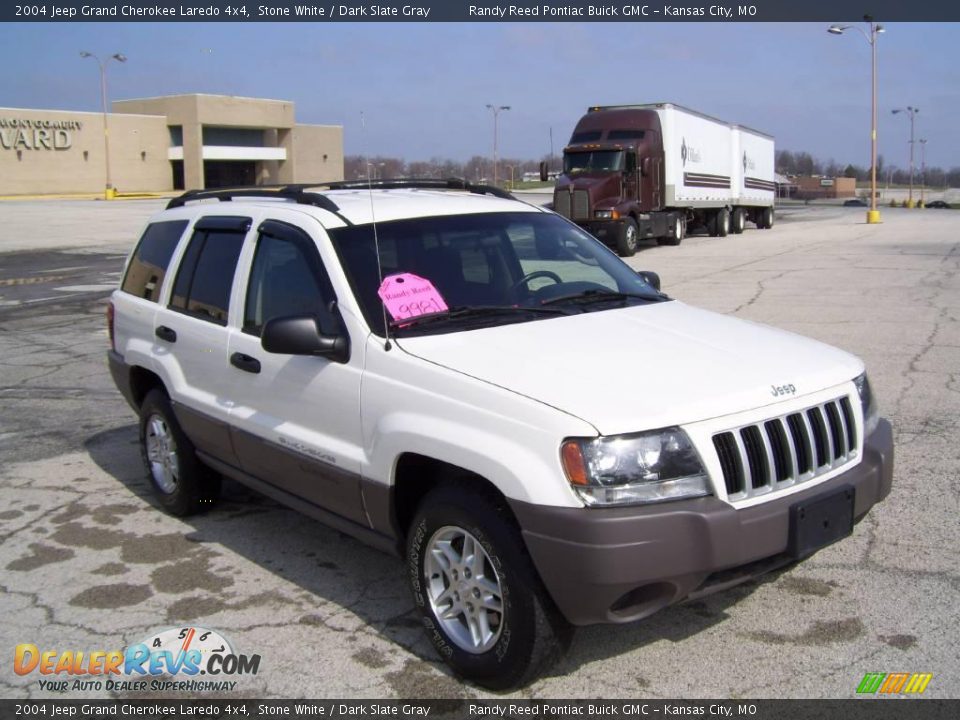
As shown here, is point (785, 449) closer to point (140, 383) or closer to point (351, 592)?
point (351, 592)

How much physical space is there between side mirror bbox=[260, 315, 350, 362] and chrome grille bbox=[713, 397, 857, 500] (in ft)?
5.53

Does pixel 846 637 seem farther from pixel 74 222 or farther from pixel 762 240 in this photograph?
pixel 74 222

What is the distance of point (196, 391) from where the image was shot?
5.46 meters

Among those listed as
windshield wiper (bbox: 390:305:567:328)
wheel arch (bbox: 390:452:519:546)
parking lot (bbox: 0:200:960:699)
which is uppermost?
windshield wiper (bbox: 390:305:567:328)

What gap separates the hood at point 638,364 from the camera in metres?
3.50

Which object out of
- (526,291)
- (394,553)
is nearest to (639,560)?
(394,553)

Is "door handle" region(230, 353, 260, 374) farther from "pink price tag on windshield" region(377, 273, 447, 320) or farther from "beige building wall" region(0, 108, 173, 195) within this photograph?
"beige building wall" region(0, 108, 173, 195)

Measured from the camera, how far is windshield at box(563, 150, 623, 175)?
24.4 metres

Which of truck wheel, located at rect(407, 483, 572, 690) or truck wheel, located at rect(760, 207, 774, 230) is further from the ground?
truck wheel, located at rect(760, 207, 774, 230)

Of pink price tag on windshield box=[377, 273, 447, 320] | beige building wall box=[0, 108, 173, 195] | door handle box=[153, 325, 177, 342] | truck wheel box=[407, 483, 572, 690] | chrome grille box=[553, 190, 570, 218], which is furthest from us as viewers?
beige building wall box=[0, 108, 173, 195]

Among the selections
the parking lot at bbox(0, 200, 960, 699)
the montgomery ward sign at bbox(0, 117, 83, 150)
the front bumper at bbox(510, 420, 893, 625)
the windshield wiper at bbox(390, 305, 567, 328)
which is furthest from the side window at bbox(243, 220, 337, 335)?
the montgomery ward sign at bbox(0, 117, 83, 150)

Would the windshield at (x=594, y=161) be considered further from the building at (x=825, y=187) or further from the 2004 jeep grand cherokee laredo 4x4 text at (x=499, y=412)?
the building at (x=825, y=187)

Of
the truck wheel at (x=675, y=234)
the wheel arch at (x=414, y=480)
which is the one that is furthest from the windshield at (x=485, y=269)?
the truck wheel at (x=675, y=234)

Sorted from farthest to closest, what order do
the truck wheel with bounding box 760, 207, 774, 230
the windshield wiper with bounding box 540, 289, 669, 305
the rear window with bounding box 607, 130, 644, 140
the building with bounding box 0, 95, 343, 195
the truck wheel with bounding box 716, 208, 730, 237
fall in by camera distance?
1. the building with bounding box 0, 95, 343, 195
2. the truck wheel with bounding box 760, 207, 774, 230
3. the truck wheel with bounding box 716, 208, 730, 237
4. the rear window with bounding box 607, 130, 644, 140
5. the windshield wiper with bounding box 540, 289, 669, 305
